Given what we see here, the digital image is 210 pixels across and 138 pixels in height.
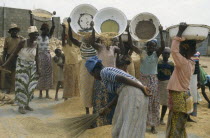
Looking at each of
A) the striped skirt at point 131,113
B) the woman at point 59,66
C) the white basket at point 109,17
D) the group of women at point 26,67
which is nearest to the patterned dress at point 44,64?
the woman at point 59,66

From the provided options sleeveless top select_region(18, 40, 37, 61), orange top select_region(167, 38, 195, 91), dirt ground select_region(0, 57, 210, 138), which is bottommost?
dirt ground select_region(0, 57, 210, 138)

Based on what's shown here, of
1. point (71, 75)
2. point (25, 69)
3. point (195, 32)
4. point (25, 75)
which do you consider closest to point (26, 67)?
point (25, 69)

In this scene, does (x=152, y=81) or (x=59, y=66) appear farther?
(x=59, y=66)

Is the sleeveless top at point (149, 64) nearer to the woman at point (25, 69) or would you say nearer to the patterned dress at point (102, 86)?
A: the patterned dress at point (102, 86)

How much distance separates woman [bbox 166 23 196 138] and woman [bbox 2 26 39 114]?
3.22 meters

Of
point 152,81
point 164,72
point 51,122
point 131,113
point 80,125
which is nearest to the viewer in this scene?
point 131,113

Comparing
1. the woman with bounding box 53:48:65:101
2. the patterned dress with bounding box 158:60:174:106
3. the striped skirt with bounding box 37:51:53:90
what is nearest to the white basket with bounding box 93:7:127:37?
the patterned dress with bounding box 158:60:174:106

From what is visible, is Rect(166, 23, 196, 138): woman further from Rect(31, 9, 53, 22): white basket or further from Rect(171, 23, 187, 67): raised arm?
Rect(31, 9, 53, 22): white basket

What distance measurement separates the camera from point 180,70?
3.69 meters

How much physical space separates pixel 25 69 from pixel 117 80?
133 inches

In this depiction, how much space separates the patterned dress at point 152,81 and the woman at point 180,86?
1.30 metres

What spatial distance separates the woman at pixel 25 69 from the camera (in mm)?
5906

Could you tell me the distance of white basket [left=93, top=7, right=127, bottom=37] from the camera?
215 inches

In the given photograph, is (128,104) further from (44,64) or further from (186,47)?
(44,64)
